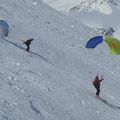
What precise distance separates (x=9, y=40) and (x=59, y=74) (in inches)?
303

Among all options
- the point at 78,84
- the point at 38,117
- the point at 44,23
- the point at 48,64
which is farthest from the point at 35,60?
the point at 44,23

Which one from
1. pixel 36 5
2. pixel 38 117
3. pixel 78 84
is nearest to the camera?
pixel 38 117

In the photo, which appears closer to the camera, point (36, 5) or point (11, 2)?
point (11, 2)

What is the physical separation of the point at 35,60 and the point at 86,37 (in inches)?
1024

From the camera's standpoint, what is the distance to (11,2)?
6234 cm

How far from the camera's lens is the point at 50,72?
34.4 m

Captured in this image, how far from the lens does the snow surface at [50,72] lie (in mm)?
25922

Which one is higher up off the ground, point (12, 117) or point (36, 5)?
point (36, 5)

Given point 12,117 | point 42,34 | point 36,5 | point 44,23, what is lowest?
point 12,117

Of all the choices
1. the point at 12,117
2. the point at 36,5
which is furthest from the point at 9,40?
the point at 36,5

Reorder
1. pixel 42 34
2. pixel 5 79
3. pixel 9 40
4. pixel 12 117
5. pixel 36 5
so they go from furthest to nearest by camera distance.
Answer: pixel 36 5
pixel 42 34
pixel 9 40
pixel 5 79
pixel 12 117

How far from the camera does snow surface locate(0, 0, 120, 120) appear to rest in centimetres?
2592

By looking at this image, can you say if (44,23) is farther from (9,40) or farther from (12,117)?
(12,117)

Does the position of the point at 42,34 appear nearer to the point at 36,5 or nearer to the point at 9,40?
the point at 9,40
